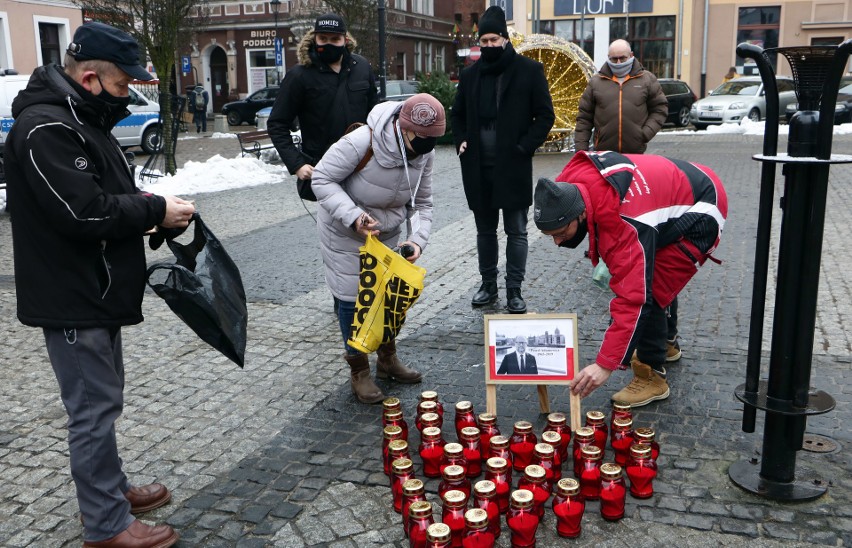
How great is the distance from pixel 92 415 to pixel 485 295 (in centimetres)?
382

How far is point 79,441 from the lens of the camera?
116 inches

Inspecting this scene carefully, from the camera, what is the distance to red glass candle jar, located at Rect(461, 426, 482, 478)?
11.8ft

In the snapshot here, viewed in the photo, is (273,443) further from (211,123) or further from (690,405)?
(211,123)

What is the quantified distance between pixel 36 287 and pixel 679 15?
38.0 m

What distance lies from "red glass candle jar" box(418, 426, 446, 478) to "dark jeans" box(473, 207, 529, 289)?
2660 millimetres

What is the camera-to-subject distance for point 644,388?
4.43m

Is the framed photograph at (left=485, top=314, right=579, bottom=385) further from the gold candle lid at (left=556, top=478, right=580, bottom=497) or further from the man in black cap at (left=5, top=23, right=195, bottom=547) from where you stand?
the man in black cap at (left=5, top=23, right=195, bottom=547)

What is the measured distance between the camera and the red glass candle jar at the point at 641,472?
345cm

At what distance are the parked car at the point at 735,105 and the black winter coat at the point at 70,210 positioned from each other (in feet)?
77.6

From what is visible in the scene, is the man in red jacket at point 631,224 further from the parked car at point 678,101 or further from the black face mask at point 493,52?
the parked car at point 678,101

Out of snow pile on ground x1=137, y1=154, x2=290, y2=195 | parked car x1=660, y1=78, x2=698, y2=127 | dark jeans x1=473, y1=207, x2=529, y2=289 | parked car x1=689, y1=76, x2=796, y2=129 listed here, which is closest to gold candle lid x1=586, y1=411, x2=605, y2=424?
dark jeans x1=473, y1=207, x2=529, y2=289

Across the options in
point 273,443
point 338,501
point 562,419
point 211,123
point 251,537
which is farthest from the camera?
point 211,123

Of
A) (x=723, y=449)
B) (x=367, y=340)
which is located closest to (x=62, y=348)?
(x=367, y=340)

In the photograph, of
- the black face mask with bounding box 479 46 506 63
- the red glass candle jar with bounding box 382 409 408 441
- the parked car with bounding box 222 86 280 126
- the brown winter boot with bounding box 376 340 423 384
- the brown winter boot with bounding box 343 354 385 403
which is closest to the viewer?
the red glass candle jar with bounding box 382 409 408 441
